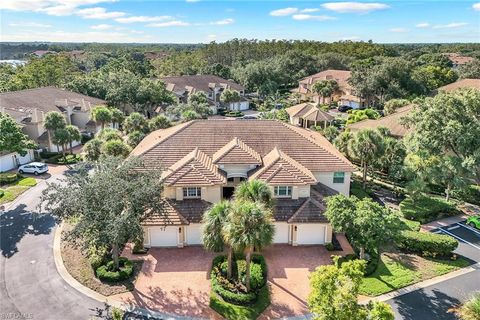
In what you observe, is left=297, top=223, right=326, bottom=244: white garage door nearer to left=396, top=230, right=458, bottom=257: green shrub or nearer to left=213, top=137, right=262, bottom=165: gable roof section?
left=396, top=230, right=458, bottom=257: green shrub

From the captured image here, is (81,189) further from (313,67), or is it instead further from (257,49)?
(257,49)

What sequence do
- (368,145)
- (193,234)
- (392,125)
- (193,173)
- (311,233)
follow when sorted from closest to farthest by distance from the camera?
(193,234) < (311,233) < (193,173) < (368,145) < (392,125)

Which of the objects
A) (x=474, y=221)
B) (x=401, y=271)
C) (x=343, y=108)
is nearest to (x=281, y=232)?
(x=401, y=271)

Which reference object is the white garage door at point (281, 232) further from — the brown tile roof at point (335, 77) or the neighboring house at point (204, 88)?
the brown tile roof at point (335, 77)

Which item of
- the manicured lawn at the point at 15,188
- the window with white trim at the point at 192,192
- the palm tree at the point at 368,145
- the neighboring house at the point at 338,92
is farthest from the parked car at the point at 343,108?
the manicured lawn at the point at 15,188

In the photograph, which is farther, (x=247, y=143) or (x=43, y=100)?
(x=43, y=100)

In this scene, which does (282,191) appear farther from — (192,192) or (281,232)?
(192,192)

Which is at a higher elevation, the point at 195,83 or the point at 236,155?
the point at 195,83

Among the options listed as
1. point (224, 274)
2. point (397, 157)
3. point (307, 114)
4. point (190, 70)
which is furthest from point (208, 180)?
point (190, 70)
